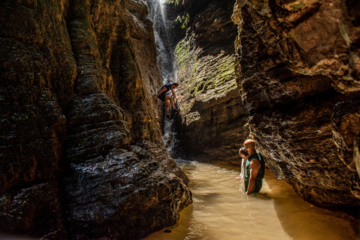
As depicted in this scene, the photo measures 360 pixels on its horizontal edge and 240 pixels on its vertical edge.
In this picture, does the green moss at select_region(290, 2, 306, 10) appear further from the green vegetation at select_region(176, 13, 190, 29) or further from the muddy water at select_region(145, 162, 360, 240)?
the green vegetation at select_region(176, 13, 190, 29)

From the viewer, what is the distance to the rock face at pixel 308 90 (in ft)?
4.29

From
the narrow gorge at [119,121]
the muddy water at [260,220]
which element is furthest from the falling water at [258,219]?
the narrow gorge at [119,121]

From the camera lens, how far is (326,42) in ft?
4.46

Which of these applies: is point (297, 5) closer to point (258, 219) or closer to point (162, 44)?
point (258, 219)

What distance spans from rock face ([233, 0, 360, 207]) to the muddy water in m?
0.33

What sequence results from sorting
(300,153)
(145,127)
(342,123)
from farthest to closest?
1. (145,127)
2. (300,153)
3. (342,123)

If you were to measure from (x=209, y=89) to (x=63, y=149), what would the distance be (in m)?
8.57

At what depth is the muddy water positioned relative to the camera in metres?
2.45

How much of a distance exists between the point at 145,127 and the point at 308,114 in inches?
154

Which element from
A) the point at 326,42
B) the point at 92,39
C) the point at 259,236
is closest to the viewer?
the point at 326,42

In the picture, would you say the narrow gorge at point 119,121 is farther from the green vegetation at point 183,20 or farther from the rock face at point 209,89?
the green vegetation at point 183,20

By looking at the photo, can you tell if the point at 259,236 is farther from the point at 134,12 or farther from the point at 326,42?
the point at 134,12

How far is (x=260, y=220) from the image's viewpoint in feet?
9.78

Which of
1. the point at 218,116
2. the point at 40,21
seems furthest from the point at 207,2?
the point at 40,21
